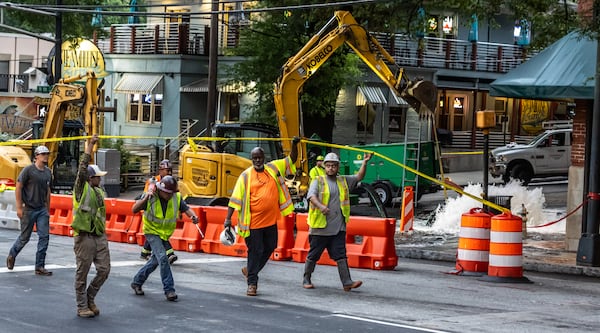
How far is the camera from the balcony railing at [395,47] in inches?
1674

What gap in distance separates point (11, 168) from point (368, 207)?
366 inches

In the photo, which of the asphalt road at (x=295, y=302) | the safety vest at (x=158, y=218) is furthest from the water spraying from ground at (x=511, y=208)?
the safety vest at (x=158, y=218)

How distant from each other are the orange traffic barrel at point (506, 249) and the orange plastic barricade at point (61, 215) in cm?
933

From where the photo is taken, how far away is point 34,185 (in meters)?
16.2

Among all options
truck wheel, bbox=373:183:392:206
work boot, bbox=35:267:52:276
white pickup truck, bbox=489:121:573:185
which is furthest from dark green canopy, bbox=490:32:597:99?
white pickup truck, bbox=489:121:573:185

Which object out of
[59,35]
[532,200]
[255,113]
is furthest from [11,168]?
[532,200]

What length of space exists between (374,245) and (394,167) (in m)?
12.8

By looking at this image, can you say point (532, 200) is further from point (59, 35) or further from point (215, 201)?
point (59, 35)

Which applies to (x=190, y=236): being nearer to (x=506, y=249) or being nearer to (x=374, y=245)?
(x=374, y=245)

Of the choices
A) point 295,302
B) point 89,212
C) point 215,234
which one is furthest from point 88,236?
point 215,234

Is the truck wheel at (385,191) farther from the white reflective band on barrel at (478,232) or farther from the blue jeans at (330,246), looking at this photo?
the blue jeans at (330,246)

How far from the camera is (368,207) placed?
97.6ft

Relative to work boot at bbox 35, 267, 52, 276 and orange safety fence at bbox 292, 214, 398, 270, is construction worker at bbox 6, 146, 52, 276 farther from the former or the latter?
orange safety fence at bbox 292, 214, 398, 270

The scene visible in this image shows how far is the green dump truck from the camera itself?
29906mm
